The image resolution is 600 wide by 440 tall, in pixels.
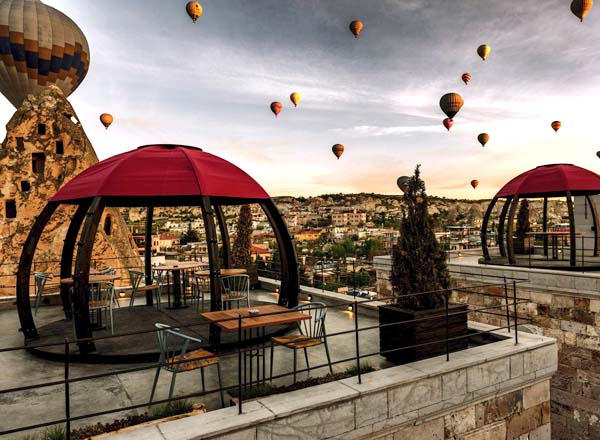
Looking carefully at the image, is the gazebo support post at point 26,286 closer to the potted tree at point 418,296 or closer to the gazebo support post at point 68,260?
the gazebo support post at point 68,260

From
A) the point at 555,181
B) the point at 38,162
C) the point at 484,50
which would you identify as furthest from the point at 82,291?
the point at 484,50

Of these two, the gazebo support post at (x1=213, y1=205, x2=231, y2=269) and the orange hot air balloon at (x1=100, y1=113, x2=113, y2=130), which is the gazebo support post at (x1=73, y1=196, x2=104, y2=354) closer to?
the gazebo support post at (x1=213, y1=205, x2=231, y2=269)

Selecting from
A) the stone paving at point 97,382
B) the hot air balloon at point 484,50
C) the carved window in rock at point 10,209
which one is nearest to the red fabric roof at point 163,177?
the stone paving at point 97,382

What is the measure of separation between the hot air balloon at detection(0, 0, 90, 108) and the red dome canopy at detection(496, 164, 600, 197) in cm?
3009

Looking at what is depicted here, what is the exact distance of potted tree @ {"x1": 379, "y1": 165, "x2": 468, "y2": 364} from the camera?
5.75 m

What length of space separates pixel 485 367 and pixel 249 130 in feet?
88.2

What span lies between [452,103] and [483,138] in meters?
7.30

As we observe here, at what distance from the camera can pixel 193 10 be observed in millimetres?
24078

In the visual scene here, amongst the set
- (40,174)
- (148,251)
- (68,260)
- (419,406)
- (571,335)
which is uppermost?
(40,174)

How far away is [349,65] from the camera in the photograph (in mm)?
21312

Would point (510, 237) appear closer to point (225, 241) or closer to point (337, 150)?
point (225, 241)

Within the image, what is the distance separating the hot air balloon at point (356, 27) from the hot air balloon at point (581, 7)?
11.7 metres

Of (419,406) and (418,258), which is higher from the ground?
(418,258)

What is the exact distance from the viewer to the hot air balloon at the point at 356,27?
26875mm
